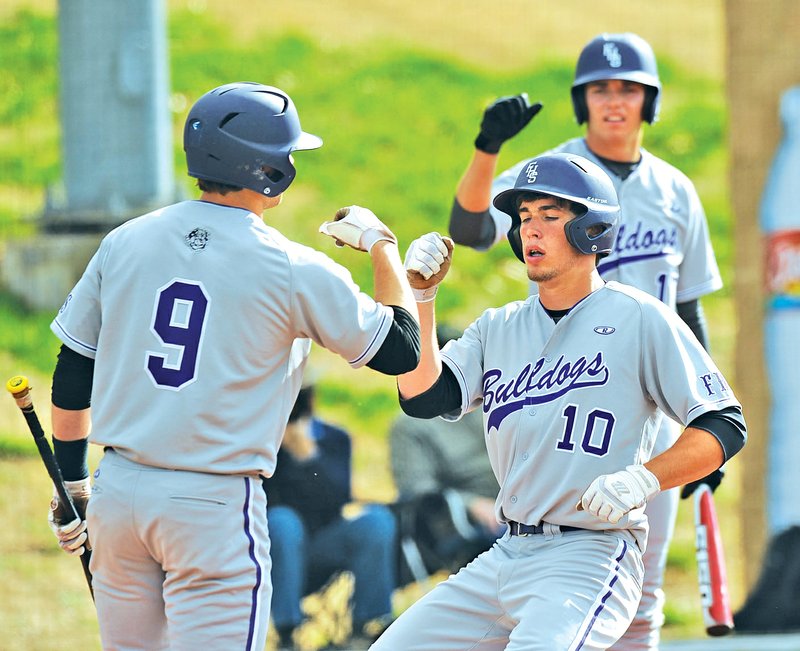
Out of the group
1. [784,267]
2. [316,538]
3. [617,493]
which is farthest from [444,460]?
[617,493]

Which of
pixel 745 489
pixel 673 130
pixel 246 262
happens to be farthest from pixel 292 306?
pixel 673 130

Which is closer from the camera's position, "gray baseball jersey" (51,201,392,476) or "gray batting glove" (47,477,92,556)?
"gray baseball jersey" (51,201,392,476)

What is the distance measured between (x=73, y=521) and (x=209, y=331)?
76 centimetres

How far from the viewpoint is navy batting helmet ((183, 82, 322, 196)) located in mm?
3422

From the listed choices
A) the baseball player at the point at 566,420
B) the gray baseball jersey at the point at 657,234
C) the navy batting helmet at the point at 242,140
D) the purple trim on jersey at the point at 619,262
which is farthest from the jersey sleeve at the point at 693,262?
the navy batting helmet at the point at 242,140

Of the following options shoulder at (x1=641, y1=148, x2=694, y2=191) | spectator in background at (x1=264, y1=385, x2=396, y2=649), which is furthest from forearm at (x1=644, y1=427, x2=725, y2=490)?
spectator in background at (x1=264, y1=385, x2=396, y2=649)

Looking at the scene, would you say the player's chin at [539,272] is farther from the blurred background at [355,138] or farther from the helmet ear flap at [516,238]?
the blurred background at [355,138]

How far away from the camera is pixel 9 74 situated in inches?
413

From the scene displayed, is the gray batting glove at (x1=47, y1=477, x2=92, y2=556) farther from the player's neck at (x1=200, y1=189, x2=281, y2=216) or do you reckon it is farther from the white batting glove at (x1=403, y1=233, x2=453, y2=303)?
the white batting glove at (x1=403, y1=233, x2=453, y2=303)

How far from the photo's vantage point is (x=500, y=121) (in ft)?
15.0

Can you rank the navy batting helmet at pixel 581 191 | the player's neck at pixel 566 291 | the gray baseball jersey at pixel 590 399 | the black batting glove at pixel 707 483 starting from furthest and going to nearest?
the black batting glove at pixel 707 483
the player's neck at pixel 566 291
the navy batting helmet at pixel 581 191
the gray baseball jersey at pixel 590 399

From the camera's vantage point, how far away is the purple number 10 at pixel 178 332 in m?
3.32

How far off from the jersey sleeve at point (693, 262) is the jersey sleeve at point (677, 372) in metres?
1.01

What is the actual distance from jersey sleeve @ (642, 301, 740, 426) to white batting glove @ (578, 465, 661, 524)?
0.23m
